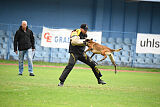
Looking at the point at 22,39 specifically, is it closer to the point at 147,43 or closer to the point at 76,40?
the point at 76,40

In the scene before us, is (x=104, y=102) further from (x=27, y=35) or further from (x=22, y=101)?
(x=27, y=35)

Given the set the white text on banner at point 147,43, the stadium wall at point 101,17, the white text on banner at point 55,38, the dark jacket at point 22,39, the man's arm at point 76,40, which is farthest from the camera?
the stadium wall at point 101,17

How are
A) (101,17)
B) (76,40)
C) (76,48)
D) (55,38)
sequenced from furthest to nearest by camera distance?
(101,17)
(55,38)
(76,48)
(76,40)

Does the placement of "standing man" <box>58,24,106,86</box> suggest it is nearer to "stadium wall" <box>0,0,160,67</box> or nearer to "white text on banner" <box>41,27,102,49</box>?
"white text on banner" <box>41,27,102,49</box>

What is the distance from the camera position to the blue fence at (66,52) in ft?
79.3

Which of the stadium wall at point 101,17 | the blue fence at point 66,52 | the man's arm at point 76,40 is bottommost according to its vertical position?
the blue fence at point 66,52

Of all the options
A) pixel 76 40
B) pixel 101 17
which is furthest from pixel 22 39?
pixel 101 17

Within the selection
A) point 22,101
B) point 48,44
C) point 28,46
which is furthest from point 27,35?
point 48,44

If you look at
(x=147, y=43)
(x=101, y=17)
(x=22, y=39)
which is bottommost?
(x=147, y=43)

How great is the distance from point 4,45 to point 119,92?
14.8 m

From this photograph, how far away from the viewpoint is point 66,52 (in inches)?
965

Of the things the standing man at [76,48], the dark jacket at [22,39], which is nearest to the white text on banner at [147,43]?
the dark jacket at [22,39]

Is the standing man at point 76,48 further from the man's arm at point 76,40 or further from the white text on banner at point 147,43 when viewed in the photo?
the white text on banner at point 147,43

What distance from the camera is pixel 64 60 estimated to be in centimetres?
2448
